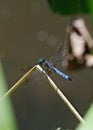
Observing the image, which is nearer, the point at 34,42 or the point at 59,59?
the point at 59,59

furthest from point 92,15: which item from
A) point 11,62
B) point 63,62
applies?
point 11,62

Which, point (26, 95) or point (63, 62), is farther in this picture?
point (26, 95)

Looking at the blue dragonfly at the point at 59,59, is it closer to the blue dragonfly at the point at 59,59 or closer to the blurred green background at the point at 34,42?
the blue dragonfly at the point at 59,59

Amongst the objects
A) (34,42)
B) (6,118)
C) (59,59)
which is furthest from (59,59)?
(34,42)

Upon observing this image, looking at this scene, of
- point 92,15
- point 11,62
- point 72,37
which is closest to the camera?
point 92,15

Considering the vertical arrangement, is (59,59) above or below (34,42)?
below

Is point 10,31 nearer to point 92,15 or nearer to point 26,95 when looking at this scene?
point 26,95

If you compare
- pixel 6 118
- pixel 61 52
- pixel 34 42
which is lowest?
pixel 6 118

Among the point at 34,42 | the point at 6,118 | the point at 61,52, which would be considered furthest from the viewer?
the point at 34,42

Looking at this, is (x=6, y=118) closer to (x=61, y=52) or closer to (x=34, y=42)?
(x=61, y=52)

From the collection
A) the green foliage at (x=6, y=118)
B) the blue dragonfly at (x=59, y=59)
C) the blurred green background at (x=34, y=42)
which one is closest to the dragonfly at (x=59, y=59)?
the blue dragonfly at (x=59, y=59)

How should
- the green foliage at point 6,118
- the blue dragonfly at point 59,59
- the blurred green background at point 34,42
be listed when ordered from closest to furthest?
the green foliage at point 6,118 → the blue dragonfly at point 59,59 → the blurred green background at point 34,42
